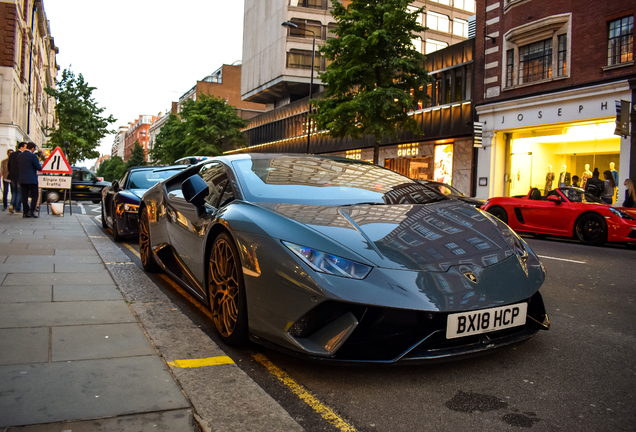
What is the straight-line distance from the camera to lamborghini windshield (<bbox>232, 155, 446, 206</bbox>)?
3617 mm

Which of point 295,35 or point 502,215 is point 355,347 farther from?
point 295,35

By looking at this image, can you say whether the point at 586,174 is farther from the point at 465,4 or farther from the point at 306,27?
the point at 465,4

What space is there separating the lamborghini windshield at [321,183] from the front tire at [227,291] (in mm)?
404

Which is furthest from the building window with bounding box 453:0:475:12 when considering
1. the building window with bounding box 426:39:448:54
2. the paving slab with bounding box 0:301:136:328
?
the paving slab with bounding box 0:301:136:328

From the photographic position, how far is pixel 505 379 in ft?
9.40

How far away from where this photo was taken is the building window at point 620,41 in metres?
17.4

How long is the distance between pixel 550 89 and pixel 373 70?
22.2ft

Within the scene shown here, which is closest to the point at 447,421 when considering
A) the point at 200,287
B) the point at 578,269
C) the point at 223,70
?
the point at 200,287

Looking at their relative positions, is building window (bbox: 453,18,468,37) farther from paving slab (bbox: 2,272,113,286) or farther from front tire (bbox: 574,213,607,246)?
paving slab (bbox: 2,272,113,286)

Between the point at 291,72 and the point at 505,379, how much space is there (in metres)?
45.8

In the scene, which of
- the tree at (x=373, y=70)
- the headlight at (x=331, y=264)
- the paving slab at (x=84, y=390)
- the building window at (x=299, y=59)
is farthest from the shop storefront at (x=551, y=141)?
the building window at (x=299, y=59)

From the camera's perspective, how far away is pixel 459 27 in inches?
1869

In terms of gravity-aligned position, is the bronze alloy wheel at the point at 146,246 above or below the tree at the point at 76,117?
below

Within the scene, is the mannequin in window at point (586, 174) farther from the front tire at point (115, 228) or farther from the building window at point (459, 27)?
the building window at point (459, 27)
